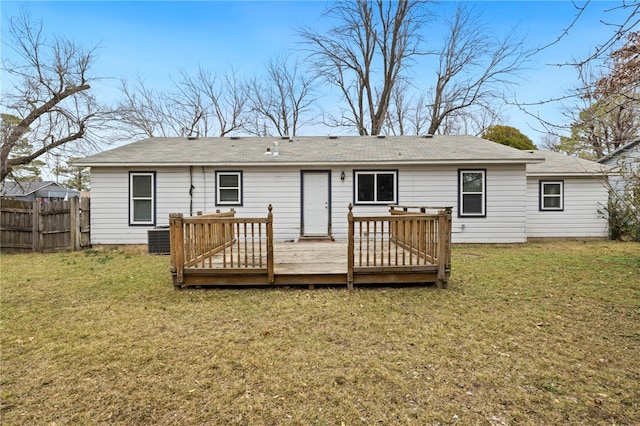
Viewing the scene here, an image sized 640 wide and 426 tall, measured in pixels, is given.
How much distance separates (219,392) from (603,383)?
302cm

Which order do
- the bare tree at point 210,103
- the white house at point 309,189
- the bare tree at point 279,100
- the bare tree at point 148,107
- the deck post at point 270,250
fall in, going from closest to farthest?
1. the deck post at point 270,250
2. the white house at point 309,189
3. the bare tree at point 148,107
4. the bare tree at point 210,103
5. the bare tree at point 279,100

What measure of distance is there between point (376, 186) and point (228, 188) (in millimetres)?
4527

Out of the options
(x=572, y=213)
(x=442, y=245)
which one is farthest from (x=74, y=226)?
(x=572, y=213)

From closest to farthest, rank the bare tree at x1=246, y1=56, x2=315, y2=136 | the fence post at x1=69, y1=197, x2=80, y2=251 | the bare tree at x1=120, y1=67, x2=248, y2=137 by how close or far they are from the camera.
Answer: the fence post at x1=69, y1=197, x2=80, y2=251 < the bare tree at x1=120, y1=67, x2=248, y2=137 < the bare tree at x1=246, y1=56, x2=315, y2=136

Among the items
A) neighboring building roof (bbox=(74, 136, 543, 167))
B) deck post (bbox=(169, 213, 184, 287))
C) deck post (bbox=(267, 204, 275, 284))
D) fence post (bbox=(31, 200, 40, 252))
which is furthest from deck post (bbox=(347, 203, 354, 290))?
fence post (bbox=(31, 200, 40, 252))

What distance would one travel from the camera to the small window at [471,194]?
30.6 ft

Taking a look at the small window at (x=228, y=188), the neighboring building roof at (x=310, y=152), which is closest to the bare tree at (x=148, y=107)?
the neighboring building roof at (x=310, y=152)

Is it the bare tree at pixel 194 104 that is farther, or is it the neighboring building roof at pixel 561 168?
the bare tree at pixel 194 104

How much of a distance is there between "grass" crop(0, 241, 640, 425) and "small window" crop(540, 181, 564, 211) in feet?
19.4

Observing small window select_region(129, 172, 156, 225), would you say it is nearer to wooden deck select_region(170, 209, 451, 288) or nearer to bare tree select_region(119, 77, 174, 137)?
wooden deck select_region(170, 209, 451, 288)

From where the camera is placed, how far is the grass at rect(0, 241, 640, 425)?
2156mm

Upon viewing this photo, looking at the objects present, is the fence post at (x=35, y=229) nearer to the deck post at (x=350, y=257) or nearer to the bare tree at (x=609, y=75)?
the deck post at (x=350, y=257)

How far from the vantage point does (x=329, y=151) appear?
33.3 feet

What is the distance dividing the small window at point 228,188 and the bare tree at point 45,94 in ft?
21.3
